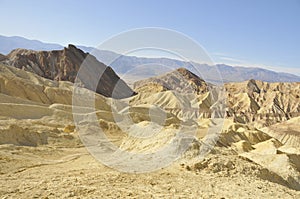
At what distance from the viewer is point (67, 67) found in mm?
92625

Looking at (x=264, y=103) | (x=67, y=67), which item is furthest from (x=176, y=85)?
(x=67, y=67)

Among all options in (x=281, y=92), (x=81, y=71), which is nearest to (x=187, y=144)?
(x=81, y=71)

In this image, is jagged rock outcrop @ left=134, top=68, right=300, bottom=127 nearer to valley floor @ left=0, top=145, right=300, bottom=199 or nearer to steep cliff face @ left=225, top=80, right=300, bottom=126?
steep cliff face @ left=225, top=80, right=300, bottom=126

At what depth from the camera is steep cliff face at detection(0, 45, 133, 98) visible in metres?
88.2

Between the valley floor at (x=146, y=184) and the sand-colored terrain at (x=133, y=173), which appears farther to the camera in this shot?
the sand-colored terrain at (x=133, y=173)

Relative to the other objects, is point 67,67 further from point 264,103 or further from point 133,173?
point 133,173

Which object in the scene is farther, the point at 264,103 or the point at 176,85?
the point at 176,85

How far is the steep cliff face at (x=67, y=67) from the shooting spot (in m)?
88.2

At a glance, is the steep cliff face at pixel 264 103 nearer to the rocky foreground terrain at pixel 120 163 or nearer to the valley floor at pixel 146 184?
the rocky foreground terrain at pixel 120 163

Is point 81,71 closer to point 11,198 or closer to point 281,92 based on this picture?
point 281,92

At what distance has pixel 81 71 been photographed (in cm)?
8912

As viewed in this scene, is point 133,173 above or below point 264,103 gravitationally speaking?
above

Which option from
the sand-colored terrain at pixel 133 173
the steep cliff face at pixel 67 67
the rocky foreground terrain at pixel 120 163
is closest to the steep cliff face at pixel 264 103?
the steep cliff face at pixel 67 67

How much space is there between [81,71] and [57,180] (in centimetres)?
7987
